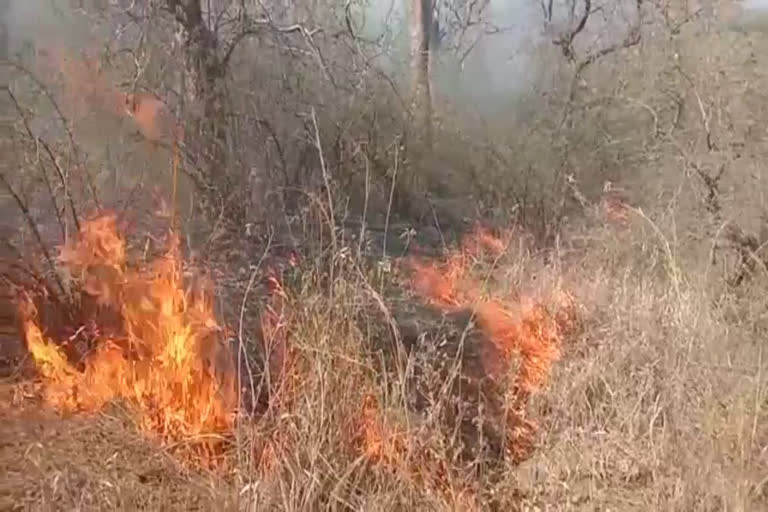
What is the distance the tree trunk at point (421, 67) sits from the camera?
377 inches

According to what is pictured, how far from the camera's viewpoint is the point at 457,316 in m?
6.15

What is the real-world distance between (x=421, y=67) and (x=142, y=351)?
21.4ft

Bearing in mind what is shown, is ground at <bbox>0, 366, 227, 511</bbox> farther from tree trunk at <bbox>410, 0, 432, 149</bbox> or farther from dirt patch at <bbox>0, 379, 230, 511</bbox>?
tree trunk at <bbox>410, 0, 432, 149</bbox>

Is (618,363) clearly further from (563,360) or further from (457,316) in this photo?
(457,316)

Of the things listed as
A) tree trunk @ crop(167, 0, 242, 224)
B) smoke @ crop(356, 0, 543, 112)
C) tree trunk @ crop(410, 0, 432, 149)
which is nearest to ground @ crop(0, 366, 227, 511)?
tree trunk @ crop(167, 0, 242, 224)

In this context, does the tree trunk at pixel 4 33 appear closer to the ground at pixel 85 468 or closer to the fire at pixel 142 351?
the fire at pixel 142 351

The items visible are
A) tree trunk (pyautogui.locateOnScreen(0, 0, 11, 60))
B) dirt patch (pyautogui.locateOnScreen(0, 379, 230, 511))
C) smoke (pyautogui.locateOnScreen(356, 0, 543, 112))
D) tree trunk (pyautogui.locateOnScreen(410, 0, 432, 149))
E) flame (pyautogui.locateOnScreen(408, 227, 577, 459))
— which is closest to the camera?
dirt patch (pyautogui.locateOnScreen(0, 379, 230, 511))

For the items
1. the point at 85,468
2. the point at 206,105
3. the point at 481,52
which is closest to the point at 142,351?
the point at 85,468

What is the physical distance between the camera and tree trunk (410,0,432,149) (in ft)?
31.4

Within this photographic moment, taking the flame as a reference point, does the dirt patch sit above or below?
above

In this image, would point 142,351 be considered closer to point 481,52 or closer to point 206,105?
point 206,105

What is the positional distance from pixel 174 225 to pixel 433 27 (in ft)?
21.1

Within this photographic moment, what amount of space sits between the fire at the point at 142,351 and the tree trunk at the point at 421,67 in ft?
16.2

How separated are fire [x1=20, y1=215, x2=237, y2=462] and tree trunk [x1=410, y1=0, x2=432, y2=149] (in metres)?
4.93
